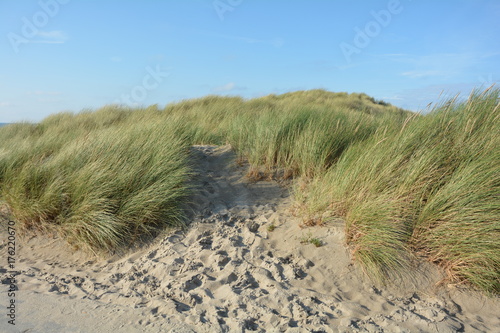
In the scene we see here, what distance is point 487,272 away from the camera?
3.37 m

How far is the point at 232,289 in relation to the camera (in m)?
3.32

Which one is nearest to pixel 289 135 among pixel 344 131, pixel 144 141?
pixel 344 131

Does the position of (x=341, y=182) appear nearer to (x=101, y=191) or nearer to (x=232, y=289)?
(x=232, y=289)

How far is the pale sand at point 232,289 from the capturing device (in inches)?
116

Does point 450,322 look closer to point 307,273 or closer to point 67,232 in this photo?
point 307,273

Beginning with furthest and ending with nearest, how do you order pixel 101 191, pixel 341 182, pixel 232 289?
pixel 101 191, pixel 341 182, pixel 232 289

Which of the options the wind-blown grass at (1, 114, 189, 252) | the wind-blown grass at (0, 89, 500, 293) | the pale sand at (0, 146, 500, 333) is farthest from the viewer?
the wind-blown grass at (1, 114, 189, 252)

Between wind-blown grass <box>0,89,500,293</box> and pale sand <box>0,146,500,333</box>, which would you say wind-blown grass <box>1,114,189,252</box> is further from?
pale sand <box>0,146,500,333</box>

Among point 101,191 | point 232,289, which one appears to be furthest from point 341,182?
point 101,191

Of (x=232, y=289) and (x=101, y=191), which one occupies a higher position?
(x=101, y=191)

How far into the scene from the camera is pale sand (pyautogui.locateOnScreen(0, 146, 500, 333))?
294 cm

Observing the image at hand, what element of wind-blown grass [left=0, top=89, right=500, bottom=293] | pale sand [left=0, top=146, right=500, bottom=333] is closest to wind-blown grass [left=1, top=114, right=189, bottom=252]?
wind-blown grass [left=0, top=89, right=500, bottom=293]

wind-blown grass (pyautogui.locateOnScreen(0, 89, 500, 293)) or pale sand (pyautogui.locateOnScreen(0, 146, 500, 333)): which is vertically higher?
wind-blown grass (pyautogui.locateOnScreen(0, 89, 500, 293))

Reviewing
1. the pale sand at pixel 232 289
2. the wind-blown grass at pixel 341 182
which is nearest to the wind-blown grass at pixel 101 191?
the wind-blown grass at pixel 341 182
